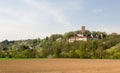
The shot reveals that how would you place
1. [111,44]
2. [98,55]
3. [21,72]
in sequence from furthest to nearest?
[111,44]
[98,55]
[21,72]

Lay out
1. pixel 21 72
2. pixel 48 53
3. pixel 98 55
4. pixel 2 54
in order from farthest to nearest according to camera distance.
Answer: pixel 48 53 < pixel 98 55 < pixel 2 54 < pixel 21 72

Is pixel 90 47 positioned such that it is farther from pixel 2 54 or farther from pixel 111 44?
pixel 2 54

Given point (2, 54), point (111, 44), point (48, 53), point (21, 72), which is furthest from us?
point (111, 44)

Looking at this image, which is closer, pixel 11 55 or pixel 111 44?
pixel 11 55

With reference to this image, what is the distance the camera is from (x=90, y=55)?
297 ft

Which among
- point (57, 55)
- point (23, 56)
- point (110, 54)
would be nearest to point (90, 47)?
point (110, 54)

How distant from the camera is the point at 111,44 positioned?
12638 centimetres

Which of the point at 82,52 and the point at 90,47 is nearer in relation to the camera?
the point at 82,52

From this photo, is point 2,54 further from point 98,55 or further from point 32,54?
point 98,55

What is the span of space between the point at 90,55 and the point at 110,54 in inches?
270

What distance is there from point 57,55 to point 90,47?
22839 mm

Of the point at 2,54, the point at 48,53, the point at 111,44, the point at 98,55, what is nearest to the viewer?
the point at 2,54

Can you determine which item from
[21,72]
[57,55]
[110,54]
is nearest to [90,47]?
[110,54]

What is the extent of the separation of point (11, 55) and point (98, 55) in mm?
28239
